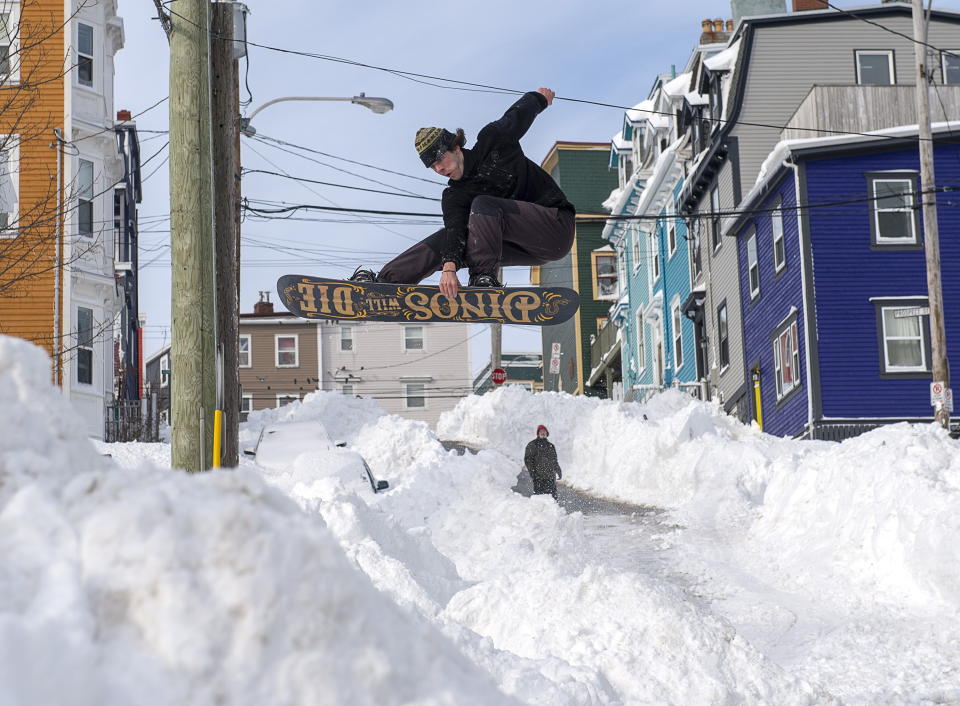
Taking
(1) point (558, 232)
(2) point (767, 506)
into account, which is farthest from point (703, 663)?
(2) point (767, 506)

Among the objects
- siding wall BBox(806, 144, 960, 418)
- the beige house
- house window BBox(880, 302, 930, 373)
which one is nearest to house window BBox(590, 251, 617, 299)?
the beige house

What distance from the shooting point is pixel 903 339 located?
31.3 m

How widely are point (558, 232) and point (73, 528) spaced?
6.95m

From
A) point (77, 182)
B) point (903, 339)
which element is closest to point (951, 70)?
point (903, 339)

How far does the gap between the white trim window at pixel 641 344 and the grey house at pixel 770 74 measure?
10080 millimetres

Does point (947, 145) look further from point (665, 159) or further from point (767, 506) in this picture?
point (767, 506)

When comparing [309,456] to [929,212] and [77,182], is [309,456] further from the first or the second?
[929,212]

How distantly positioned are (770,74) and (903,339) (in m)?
9.19

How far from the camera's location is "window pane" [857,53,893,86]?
118 ft

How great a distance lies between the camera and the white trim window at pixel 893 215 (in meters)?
31.7

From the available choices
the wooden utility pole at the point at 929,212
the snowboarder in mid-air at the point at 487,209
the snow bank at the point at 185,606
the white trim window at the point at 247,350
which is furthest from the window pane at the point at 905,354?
the white trim window at the point at 247,350

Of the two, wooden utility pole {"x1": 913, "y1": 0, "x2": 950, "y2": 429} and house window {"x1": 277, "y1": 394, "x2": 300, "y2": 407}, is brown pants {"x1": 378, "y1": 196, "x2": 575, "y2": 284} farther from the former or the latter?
house window {"x1": 277, "y1": 394, "x2": 300, "y2": 407}

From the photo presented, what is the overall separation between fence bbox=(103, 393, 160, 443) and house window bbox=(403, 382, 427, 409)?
110 ft

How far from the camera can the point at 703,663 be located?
30.6ft
